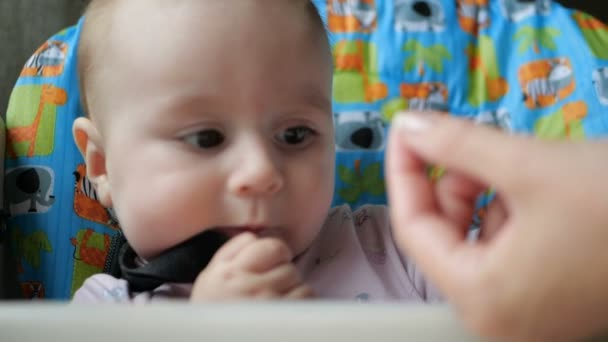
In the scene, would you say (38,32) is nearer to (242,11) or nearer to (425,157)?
(242,11)

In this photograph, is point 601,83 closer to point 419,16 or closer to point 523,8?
point 523,8

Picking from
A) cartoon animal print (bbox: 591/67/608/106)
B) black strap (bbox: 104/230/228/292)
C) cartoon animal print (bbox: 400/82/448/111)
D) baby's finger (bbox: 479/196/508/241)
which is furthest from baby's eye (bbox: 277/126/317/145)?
cartoon animal print (bbox: 591/67/608/106)

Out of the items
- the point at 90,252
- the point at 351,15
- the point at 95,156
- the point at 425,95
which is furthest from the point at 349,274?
the point at 351,15

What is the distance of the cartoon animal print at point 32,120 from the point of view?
989 millimetres

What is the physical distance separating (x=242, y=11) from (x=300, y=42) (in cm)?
7

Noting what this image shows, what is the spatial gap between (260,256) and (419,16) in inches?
31.2

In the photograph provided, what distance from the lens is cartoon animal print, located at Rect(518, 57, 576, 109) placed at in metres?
1.10

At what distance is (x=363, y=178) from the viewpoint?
1.08m

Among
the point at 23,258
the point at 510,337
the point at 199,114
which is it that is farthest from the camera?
the point at 23,258

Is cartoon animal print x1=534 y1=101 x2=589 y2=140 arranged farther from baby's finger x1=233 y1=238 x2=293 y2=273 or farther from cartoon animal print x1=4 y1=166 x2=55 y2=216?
cartoon animal print x1=4 y1=166 x2=55 y2=216

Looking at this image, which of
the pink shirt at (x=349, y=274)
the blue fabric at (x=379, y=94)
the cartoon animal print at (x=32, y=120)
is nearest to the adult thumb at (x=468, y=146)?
the pink shirt at (x=349, y=274)

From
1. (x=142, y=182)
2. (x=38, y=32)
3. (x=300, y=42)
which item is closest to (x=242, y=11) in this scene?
(x=300, y=42)

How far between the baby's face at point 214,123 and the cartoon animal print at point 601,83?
60cm

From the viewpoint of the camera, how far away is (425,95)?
115 centimetres
